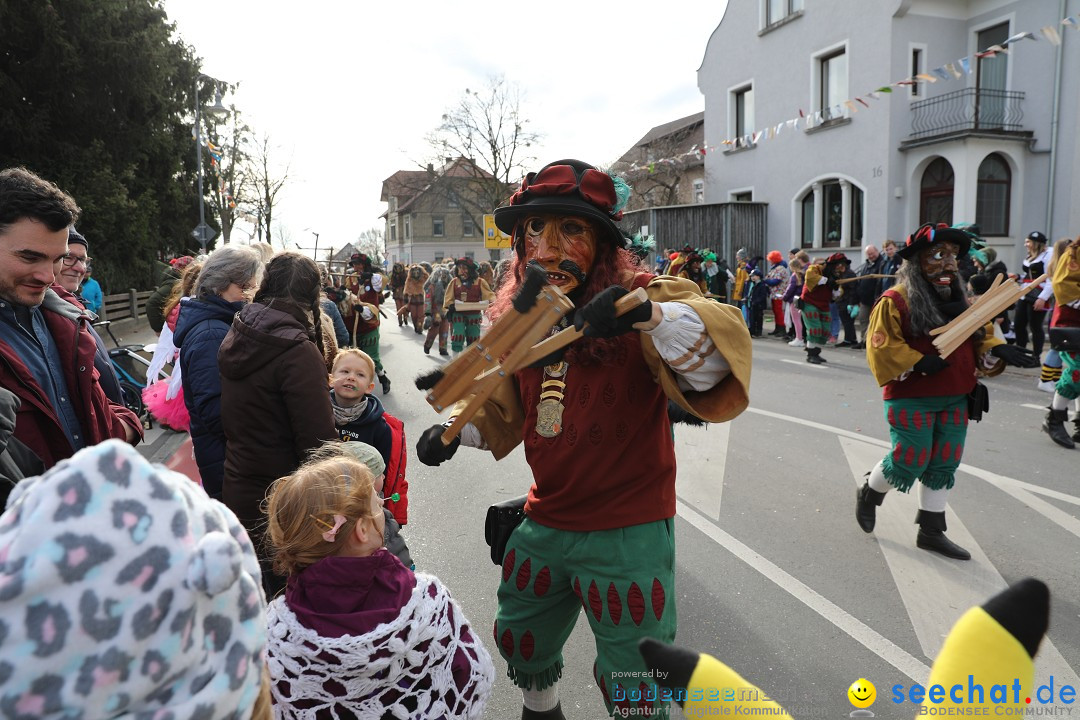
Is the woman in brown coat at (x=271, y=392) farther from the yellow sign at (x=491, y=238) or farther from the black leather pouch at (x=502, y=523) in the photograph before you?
the yellow sign at (x=491, y=238)

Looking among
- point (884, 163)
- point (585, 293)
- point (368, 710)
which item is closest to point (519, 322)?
point (585, 293)

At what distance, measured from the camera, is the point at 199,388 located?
305 centimetres

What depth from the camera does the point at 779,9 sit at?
2142 centimetres

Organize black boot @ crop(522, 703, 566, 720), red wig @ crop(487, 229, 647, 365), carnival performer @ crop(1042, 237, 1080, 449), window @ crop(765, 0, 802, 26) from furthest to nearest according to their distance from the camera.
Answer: window @ crop(765, 0, 802, 26) < carnival performer @ crop(1042, 237, 1080, 449) < black boot @ crop(522, 703, 566, 720) < red wig @ crop(487, 229, 647, 365)

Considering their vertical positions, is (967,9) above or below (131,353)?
above

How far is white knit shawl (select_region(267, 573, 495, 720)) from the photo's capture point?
5.84 ft

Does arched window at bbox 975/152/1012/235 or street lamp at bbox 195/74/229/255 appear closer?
arched window at bbox 975/152/1012/235

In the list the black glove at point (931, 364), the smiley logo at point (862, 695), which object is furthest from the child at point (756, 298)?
the smiley logo at point (862, 695)

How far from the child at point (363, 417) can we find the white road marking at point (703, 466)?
6.14 ft

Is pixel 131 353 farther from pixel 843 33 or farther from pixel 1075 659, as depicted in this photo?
pixel 843 33

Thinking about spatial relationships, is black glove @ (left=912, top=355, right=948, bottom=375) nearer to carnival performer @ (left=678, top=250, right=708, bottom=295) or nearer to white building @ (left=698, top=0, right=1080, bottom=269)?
carnival performer @ (left=678, top=250, right=708, bottom=295)

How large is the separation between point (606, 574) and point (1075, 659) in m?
2.37

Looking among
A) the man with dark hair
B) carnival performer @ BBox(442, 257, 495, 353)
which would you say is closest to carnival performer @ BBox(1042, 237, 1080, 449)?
the man with dark hair

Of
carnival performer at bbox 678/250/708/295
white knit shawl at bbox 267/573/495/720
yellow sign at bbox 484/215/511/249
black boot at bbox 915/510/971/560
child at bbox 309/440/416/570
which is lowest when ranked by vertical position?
black boot at bbox 915/510/971/560
